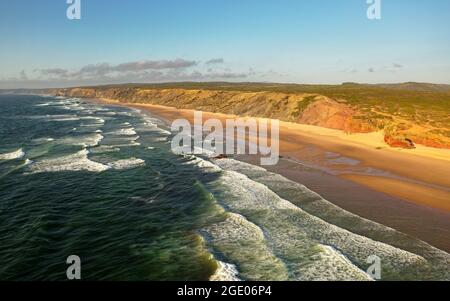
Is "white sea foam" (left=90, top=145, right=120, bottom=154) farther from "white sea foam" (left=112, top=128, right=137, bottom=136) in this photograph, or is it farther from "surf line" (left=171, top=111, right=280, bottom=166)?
"white sea foam" (left=112, top=128, right=137, bottom=136)

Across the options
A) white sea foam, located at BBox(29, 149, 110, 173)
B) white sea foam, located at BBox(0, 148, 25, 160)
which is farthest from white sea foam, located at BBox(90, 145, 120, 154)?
white sea foam, located at BBox(0, 148, 25, 160)

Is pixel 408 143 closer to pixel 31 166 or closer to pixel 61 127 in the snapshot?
pixel 31 166

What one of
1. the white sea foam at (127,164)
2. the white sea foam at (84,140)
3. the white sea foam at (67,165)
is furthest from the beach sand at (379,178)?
the white sea foam at (84,140)

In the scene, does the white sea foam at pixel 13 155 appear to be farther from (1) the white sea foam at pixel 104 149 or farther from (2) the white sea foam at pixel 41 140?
(1) the white sea foam at pixel 104 149

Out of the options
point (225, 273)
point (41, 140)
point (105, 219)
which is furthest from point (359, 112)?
point (225, 273)
